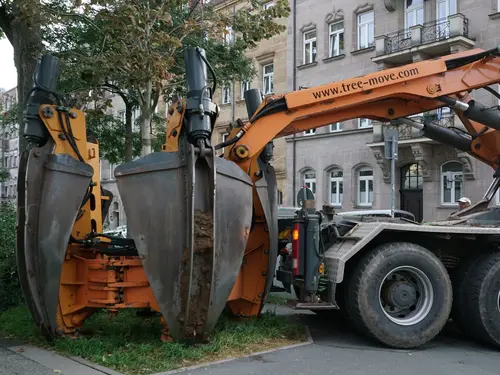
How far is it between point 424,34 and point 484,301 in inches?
734

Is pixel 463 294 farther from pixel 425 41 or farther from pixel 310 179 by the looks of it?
pixel 310 179

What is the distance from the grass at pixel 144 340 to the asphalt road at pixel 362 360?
0.26m

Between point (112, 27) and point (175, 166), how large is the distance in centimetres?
500

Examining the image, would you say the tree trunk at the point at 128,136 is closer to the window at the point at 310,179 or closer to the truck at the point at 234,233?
the truck at the point at 234,233

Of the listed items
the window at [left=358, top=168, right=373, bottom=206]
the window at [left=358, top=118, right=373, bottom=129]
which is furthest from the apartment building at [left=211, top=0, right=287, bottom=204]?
the window at [left=358, top=118, right=373, bottom=129]

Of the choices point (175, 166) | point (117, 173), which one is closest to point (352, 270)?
point (175, 166)

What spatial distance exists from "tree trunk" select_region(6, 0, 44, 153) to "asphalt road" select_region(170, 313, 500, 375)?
Result: 17.7 feet

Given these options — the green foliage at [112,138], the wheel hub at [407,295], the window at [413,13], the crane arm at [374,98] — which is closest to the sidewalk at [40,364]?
the crane arm at [374,98]

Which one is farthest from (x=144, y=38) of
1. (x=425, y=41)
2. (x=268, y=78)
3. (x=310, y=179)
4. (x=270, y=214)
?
(x=268, y=78)

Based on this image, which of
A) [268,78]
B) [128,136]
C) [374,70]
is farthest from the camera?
[268,78]

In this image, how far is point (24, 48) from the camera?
9445 mm

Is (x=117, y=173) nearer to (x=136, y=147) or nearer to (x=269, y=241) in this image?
(x=269, y=241)

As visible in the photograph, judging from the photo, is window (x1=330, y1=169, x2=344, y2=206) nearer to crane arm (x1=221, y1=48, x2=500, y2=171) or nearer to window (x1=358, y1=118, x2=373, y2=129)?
window (x1=358, y1=118, x2=373, y2=129)

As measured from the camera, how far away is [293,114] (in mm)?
6738
